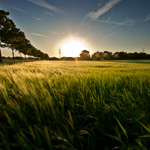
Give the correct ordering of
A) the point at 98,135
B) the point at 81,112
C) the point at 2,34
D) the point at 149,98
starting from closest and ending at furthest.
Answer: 1. the point at 98,135
2. the point at 81,112
3. the point at 149,98
4. the point at 2,34

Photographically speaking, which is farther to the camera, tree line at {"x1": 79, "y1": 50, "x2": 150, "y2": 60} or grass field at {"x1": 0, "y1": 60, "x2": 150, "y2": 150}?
tree line at {"x1": 79, "y1": 50, "x2": 150, "y2": 60}

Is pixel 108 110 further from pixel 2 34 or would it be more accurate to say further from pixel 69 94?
pixel 2 34

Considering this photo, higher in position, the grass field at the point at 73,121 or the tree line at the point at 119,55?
the tree line at the point at 119,55

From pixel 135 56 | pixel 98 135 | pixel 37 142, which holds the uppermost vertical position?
pixel 135 56

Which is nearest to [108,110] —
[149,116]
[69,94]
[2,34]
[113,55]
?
[149,116]

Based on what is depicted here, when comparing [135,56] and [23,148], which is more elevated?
[135,56]

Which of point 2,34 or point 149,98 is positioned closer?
point 149,98

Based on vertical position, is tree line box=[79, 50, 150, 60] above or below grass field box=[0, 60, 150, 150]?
above

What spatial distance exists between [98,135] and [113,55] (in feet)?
253

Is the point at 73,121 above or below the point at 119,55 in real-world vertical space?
below

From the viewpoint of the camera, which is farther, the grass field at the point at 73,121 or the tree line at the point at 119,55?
the tree line at the point at 119,55

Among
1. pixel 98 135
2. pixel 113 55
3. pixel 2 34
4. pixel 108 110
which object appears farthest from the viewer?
pixel 113 55

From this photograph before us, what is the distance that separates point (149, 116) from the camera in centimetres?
70

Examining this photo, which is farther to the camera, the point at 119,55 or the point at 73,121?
the point at 119,55
